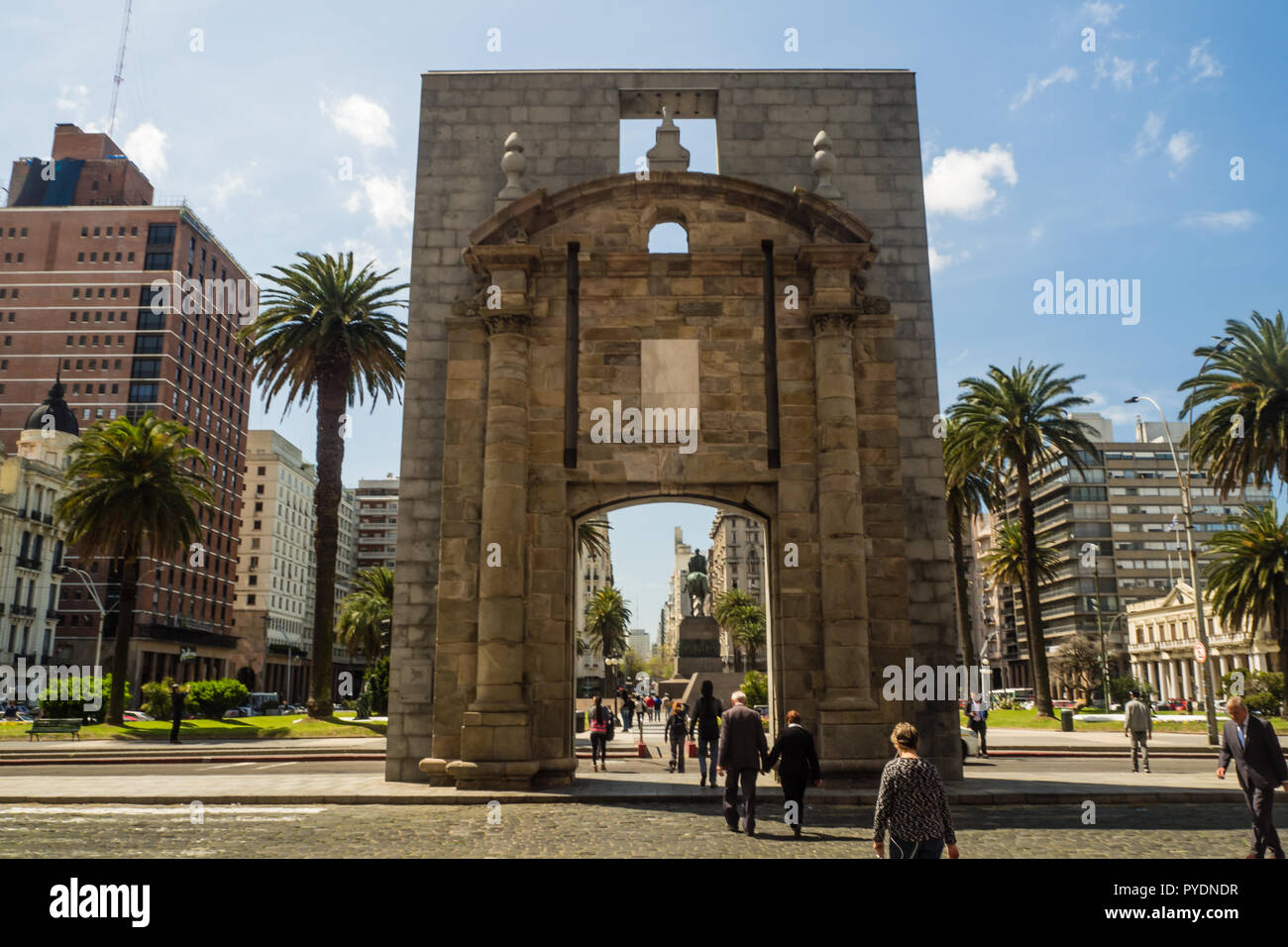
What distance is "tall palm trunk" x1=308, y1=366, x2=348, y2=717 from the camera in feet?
122

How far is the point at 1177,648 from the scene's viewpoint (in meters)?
101

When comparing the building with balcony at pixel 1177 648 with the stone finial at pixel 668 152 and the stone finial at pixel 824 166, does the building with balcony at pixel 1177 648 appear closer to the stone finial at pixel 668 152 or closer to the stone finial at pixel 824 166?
the stone finial at pixel 824 166

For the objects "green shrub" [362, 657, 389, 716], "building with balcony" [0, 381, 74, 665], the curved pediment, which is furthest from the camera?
"building with balcony" [0, 381, 74, 665]

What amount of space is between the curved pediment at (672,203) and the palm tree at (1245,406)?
22.9 m

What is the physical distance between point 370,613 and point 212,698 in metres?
26.9

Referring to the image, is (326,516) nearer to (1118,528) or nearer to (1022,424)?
(1022,424)

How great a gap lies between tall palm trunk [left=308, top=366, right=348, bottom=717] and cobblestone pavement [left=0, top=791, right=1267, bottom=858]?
72.1 ft

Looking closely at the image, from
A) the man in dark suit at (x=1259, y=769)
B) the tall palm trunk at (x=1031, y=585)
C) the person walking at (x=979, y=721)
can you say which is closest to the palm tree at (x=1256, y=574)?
the tall palm trunk at (x=1031, y=585)

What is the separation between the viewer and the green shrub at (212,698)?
49094 millimetres

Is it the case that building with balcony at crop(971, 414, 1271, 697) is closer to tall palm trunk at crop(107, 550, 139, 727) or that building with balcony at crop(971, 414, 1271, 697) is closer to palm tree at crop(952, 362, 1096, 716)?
palm tree at crop(952, 362, 1096, 716)

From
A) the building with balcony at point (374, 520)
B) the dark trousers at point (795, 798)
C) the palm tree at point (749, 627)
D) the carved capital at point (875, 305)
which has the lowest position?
the dark trousers at point (795, 798)

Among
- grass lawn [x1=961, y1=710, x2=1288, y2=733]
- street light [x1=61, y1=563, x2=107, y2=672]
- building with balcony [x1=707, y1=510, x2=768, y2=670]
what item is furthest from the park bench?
building with balcony [x1=707, y1=510, x2=768, y2=670]

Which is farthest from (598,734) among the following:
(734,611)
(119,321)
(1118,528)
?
(1118,528)

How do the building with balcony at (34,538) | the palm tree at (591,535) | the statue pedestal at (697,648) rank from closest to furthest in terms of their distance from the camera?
the palm tree at (591,535) < the statue pedestal at (697,648) < the building with balcony at (34,538)
